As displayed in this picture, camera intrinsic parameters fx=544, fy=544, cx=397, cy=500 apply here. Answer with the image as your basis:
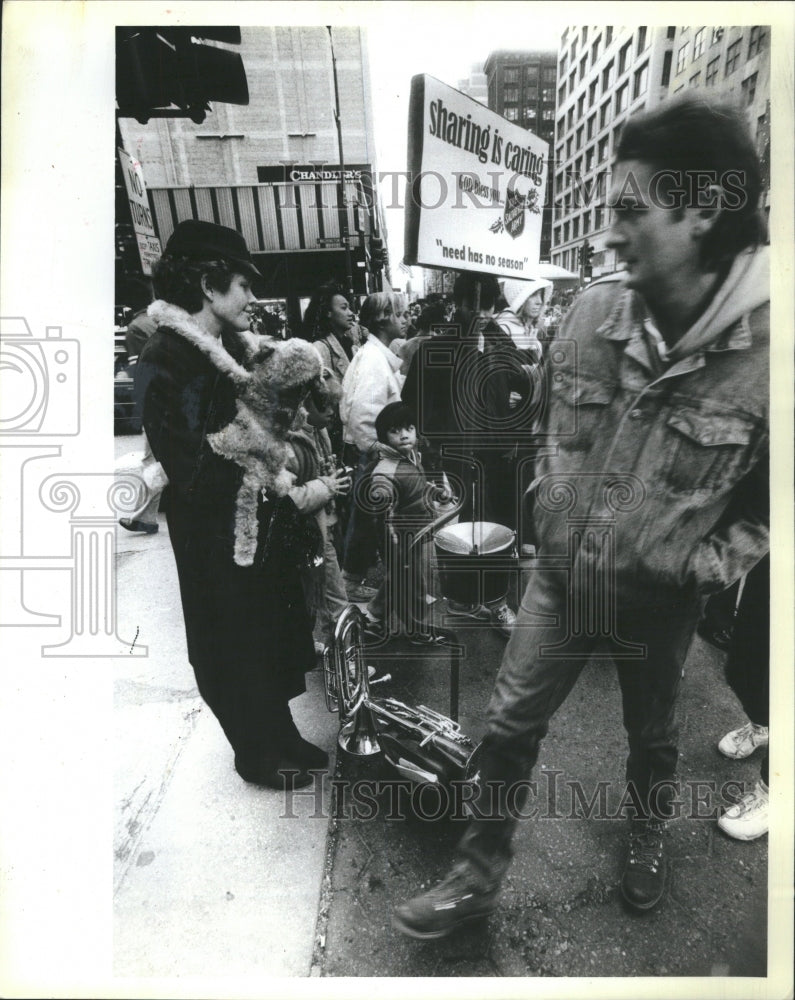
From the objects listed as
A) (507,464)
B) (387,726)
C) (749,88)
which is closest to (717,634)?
(507,464)

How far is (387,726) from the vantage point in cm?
193

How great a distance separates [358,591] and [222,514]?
63cm

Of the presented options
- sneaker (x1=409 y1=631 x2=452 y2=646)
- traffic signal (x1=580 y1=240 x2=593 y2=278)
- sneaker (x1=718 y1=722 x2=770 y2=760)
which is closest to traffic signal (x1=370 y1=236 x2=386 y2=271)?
traffic signal (x1=580 y1=240 x2=593 y2=278)

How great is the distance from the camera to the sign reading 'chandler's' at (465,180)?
63.9 inches

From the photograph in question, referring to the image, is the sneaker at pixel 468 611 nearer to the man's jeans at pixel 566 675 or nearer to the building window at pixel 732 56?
the man's jeans at pixel 566 675

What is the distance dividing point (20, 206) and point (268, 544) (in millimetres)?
1270

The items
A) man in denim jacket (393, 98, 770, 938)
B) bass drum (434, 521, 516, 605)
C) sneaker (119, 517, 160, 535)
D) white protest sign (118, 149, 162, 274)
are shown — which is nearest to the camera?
man in denim jacket (393, 98, 770, 938)

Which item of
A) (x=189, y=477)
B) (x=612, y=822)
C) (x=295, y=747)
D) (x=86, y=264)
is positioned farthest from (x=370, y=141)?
(x=612, y=822)

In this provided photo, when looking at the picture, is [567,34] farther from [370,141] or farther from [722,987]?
[722,987]

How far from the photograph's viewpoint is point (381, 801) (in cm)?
186

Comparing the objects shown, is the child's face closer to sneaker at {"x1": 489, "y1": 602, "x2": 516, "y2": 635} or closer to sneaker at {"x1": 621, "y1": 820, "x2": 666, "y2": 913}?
sneaker at {"x1": 489, "y1": 602, "x2": 516, "y2": 635}

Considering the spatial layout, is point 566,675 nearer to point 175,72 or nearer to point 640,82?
point 640,82

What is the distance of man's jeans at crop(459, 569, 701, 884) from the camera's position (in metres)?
1.70
